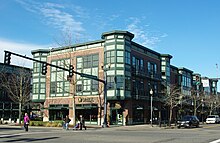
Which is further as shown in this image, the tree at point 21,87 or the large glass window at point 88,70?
the tree at point 21,87

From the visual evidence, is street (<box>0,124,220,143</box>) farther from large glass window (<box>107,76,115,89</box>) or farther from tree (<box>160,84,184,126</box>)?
tree (<box>160,84,184,126</box>)

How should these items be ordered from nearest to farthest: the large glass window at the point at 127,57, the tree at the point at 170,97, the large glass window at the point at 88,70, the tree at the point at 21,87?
the large glass window at the point at 127,57 < the large glass window at the point at 88,70 < the tree at the point at 21,87 < the tree at the point at 170,97

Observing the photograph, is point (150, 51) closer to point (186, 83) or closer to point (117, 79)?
point (117, 79)

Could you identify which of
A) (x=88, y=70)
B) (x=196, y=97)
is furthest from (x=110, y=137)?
(x=196, y=97)

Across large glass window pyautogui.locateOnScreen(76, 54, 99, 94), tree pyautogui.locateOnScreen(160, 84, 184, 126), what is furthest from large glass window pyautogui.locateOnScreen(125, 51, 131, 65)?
tree pyautogui.locateOnScreen(160, 84, 184, 126)

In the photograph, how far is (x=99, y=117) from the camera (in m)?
44.7

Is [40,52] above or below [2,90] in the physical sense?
above

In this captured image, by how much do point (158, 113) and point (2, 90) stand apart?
38.5 meters

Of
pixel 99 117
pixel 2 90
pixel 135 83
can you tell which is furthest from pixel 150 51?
pixel 2 90

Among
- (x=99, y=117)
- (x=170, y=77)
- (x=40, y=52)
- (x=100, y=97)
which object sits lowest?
(x=99, y=117)

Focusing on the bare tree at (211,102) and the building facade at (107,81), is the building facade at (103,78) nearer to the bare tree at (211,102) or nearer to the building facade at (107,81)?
the building facade at (107,81)

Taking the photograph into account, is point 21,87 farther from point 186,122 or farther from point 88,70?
point 186,122

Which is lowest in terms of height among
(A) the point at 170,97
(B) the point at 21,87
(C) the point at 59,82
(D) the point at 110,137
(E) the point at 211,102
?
(D) the point at 110,137

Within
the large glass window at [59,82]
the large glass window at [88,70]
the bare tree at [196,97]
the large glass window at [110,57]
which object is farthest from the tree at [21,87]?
the bare tree at [196,97]
